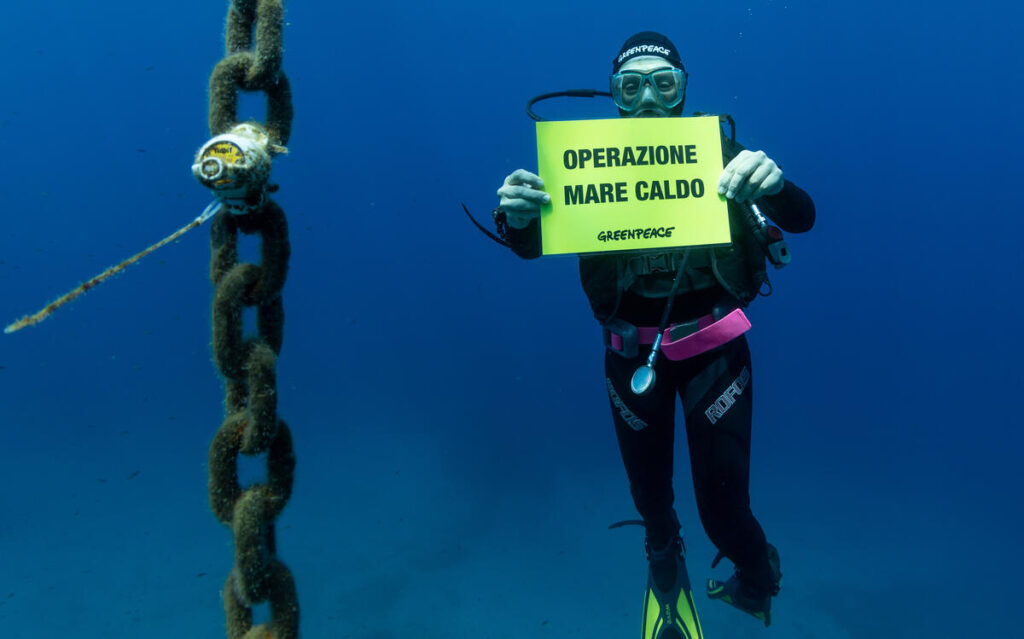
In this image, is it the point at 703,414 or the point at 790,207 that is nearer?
the point at 790,207

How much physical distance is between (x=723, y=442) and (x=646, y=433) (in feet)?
1.16

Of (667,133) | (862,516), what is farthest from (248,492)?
(862,516)

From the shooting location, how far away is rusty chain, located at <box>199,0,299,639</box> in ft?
3.42

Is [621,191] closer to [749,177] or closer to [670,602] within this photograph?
[749,177]

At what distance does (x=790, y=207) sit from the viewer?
2.38m

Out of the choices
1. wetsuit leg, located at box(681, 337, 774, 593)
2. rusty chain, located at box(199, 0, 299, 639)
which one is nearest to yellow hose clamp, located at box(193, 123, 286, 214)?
rusty chain, located at box(199, 0, 299, 639)

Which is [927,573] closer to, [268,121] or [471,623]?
[471,623]

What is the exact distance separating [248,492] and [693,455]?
2.23 m

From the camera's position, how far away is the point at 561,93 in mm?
2672

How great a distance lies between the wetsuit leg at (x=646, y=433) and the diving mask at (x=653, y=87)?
3.84ft

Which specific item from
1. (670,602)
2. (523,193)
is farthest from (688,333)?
(670,602)

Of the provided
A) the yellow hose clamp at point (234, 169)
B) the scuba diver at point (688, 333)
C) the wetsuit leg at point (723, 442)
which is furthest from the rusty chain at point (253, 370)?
the wetsuit leg at point (723, 442)

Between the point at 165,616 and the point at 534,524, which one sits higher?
the point at 534,524

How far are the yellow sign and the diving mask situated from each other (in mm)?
584
